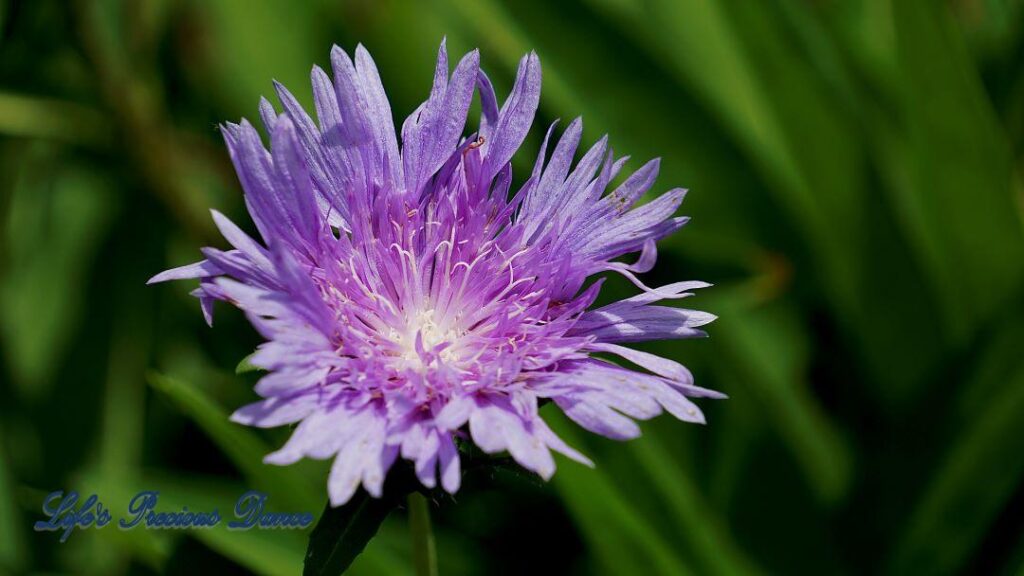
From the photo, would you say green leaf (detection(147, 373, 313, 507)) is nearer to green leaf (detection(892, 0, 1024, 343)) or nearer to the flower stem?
the flower stem

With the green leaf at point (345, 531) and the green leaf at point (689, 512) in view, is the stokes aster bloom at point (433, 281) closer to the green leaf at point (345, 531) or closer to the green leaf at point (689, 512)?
the green leaf at point (345, 531)

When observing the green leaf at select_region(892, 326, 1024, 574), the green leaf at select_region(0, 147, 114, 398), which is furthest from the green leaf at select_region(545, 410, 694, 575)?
the green leaf at select_region(0, 147, 114, 398)

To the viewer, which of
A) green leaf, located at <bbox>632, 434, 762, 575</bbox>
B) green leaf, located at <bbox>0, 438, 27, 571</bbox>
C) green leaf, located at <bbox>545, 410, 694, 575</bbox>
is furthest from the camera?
green leaf, located at <bbox>0, 438, 27, 571</bbox>

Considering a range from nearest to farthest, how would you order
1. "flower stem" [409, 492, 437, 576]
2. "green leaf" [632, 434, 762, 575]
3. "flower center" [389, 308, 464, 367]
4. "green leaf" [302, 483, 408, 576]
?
"green leaf" [302, 483, 408, 576] < "flower stem" [409, 492, 437, 576] < "flower center" [389, 308, 464, 367] < "green leaf" [632, 434, 762, 575]

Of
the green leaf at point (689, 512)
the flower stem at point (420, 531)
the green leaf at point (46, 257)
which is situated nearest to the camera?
the flower stem at point (420, 531)

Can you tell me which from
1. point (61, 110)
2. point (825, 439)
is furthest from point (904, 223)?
point (61, 110)

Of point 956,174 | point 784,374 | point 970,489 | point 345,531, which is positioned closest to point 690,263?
point 784,374

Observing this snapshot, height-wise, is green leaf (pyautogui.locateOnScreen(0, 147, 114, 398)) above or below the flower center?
below

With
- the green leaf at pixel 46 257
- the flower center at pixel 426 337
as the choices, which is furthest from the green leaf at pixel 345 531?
the green leaf at pixel 46 257
